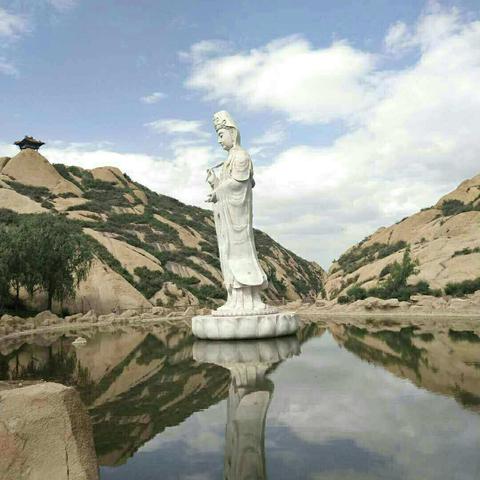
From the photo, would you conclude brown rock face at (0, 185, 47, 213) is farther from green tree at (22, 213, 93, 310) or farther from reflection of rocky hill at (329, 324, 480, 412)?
reflection of rocky hill at (329, 324, 480, 412)

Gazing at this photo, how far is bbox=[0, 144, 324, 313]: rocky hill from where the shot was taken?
39.0 metres

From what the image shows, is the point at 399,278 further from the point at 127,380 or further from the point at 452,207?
the point at 127,380

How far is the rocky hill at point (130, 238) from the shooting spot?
39.0 meters

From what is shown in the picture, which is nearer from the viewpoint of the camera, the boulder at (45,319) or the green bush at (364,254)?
the boulder at (45,319)

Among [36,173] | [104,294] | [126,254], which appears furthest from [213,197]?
[36,173]

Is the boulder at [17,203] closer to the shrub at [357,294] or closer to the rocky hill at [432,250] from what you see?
the rocky hill at [432,250]

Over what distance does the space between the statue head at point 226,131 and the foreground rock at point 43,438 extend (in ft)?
45.4

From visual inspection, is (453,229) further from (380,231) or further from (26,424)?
(26,424)

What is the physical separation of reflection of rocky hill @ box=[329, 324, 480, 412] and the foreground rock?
197 inches

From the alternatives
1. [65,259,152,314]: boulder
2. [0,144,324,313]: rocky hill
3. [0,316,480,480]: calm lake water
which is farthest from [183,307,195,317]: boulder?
[0,316,480,480]: calm lake water

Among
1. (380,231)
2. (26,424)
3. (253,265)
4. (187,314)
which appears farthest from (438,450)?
(380,231)

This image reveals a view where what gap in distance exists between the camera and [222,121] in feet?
56.7

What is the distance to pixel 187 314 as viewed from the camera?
31.7 meters

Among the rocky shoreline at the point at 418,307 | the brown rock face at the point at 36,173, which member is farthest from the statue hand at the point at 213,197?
the brown rock face at the point at 36,173
